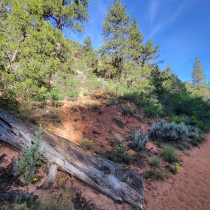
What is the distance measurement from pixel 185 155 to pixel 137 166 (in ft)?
8.73

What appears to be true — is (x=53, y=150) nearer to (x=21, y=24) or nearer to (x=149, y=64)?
(x=21, y=24)

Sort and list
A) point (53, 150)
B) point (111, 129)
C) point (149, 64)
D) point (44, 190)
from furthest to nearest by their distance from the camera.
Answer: point (149, 64) → point (111, 129) → point (53, 150) → point (44, 190)

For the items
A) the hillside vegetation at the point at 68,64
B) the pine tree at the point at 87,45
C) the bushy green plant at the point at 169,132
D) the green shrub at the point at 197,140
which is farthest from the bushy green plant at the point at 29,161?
the pine tree at the point at 87,45

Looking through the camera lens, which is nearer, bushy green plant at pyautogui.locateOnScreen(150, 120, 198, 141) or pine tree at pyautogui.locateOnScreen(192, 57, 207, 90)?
bushy green plant at pyautogui.locateOnScreen(150, 120, 198, 141)

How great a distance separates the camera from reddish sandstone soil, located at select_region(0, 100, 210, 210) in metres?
2.01

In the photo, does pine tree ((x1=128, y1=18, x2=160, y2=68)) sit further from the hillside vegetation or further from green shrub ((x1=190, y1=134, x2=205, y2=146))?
green shrub ((x1=190, y1=134, x2=205, y2=146))

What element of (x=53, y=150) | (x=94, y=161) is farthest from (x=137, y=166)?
(x=53, y=150)

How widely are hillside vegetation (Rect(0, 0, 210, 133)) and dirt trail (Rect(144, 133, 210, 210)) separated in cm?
413

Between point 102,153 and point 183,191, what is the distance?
7.73 feet

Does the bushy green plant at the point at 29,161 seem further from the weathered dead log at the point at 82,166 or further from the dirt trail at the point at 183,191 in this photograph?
the dirt trail at the point at 183,191

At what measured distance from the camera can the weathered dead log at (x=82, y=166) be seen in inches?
84.7

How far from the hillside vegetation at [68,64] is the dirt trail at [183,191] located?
4132 mm

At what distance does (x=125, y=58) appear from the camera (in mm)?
12867

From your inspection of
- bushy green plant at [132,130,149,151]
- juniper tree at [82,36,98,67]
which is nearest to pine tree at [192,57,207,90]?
juniper tree at [82,36,98,67]
